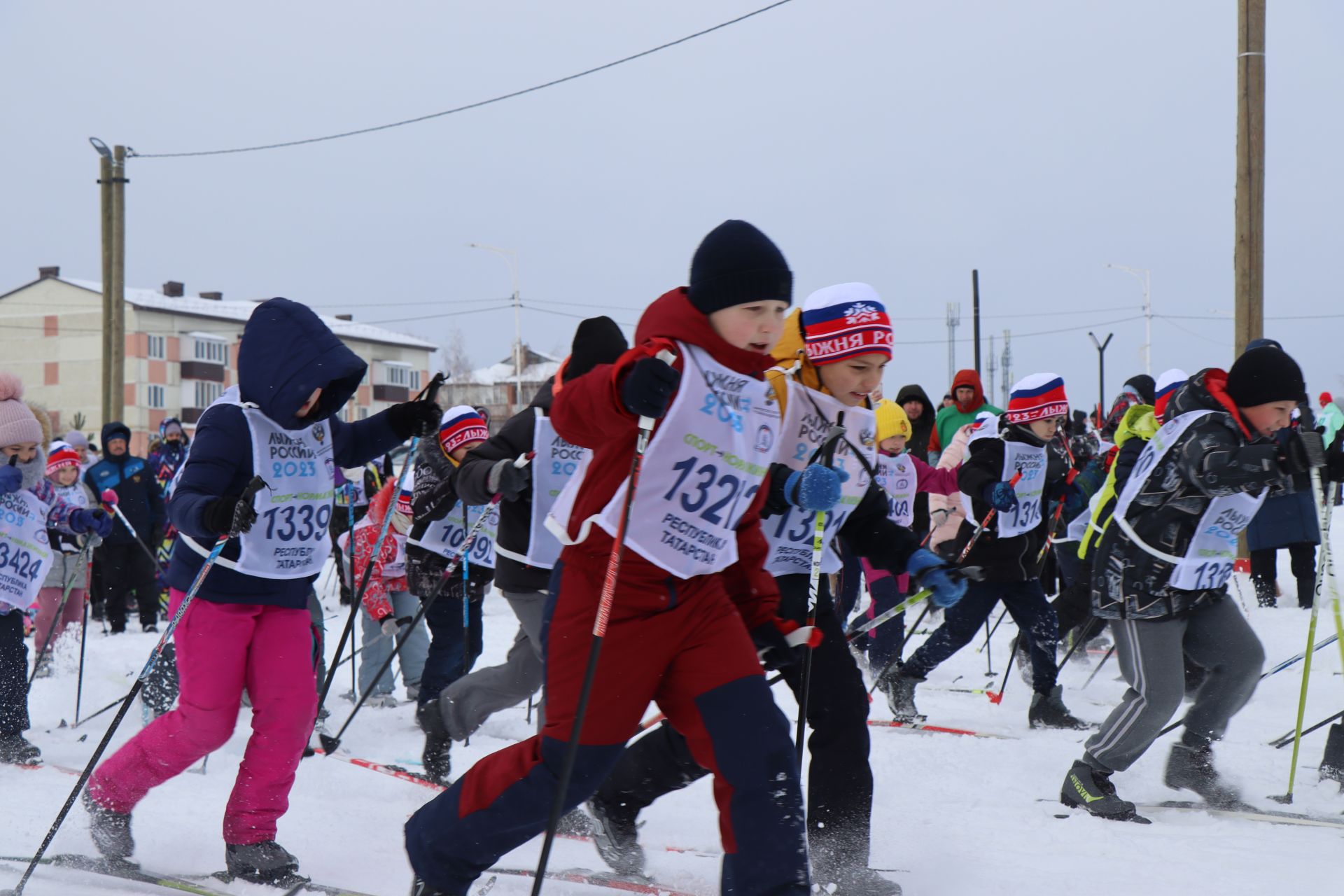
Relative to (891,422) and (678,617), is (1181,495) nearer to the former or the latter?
(678,617)

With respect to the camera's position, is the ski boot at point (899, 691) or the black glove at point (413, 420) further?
the ski boot at point (899, 691)

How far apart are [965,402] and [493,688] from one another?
228 inches

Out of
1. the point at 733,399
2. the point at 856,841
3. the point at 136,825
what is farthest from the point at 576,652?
the point at 136,825

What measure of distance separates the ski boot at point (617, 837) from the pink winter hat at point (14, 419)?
139 inches

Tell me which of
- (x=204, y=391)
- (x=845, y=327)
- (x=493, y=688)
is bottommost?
(x=493, y=688)

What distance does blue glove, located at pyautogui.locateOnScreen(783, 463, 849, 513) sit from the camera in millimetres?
3104

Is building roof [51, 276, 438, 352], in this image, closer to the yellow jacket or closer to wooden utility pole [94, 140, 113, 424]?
wooden utility pole [94, 140, 113, 424]

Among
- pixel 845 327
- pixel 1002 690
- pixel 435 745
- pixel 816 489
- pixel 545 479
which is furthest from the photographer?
pixel 1002 690

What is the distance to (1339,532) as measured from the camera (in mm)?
14234

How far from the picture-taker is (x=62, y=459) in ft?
26.8

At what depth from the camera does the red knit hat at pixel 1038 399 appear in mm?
6480

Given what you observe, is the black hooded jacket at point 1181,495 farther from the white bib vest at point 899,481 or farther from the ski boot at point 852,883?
the white bib vest at point 899,481

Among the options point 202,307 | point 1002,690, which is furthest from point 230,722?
point 202,307

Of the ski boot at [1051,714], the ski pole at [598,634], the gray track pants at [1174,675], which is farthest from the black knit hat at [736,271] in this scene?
the ski boot at [1051,714]
